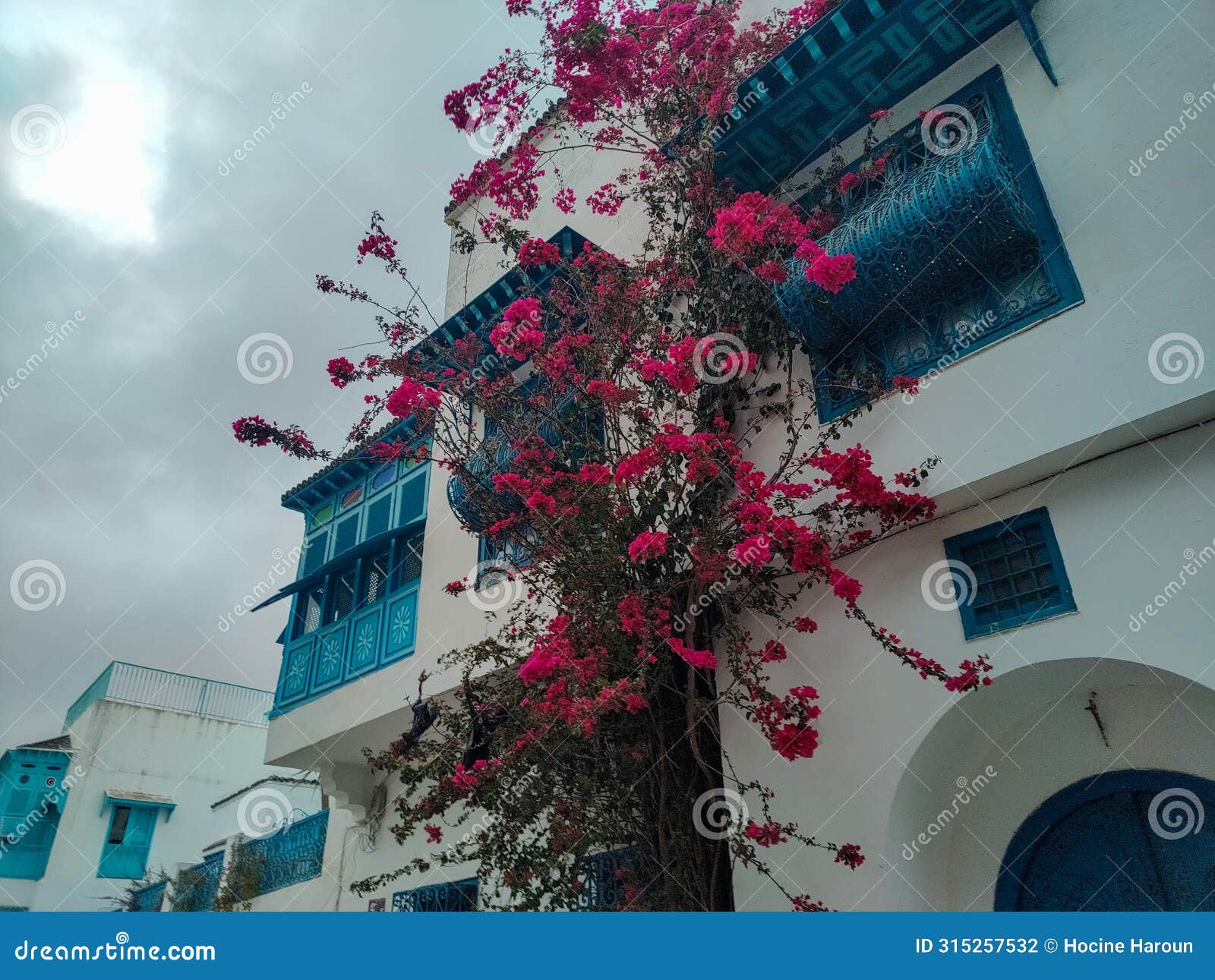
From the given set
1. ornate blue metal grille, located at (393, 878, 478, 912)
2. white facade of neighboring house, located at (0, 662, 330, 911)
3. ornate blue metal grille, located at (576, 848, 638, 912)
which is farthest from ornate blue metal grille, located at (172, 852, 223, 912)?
ornate blue metal grille, located at (576, 848, 638, 912)

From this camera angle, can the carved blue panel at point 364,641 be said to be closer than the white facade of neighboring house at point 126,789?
Yes

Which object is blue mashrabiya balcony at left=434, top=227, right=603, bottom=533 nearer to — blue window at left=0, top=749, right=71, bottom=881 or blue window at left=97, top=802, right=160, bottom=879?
blue window at left=97, top=802, right=160, bottom=879

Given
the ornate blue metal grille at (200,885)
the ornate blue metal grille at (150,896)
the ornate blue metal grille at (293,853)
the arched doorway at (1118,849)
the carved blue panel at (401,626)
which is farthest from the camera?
the ornate blue metal grille at (150,896)

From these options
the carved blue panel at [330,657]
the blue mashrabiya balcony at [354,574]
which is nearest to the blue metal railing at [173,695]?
the blue mashrabiya balcony at [354,574]

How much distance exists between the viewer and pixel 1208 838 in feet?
13.5

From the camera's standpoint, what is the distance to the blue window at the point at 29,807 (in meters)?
17.6

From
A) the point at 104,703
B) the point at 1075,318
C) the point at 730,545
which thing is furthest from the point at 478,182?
the point at 104,703

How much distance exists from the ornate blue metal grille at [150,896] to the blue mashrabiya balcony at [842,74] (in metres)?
14.2

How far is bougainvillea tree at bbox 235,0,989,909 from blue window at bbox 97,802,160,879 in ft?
49.4

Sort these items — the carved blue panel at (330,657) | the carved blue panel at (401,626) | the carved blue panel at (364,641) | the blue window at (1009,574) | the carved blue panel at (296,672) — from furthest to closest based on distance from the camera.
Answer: the carved blue panel at (296,672) < the carved blue panel at (330,657) < the carved blue panel at (364,641) < the carved blue panel at (401,626) < the blue window at (1009,574)

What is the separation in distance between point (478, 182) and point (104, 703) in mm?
16709

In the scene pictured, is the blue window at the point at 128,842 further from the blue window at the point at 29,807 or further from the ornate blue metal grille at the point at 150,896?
the ornate blue metal grille at the point at 150,896

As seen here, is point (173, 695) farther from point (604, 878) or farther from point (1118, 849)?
point (1118, 849)

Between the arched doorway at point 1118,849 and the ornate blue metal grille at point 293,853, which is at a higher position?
the ornate blue metal grille at point 293,853
